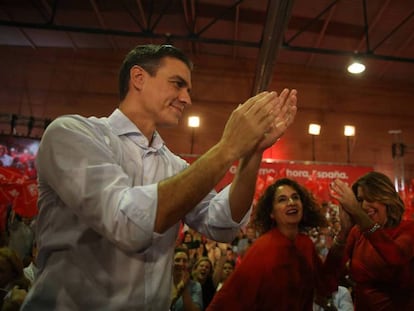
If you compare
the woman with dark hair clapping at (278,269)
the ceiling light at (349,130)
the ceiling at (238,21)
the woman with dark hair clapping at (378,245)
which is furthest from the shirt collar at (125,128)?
the ceiling light at (349,130)

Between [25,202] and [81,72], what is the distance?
4314mm

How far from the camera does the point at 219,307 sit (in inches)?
67.2

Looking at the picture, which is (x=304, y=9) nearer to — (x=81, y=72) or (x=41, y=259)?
(x=81, y=72)

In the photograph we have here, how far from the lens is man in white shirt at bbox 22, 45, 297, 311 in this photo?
0.76 metres

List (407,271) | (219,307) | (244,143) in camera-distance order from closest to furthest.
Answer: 1. (244,143)
2. (219,307)
3. (407,271)

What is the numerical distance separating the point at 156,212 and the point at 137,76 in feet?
1.79

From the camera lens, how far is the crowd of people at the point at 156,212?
770 millimetres

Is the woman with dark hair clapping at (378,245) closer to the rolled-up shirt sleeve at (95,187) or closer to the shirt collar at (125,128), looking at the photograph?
the shirt collar at (125,128)

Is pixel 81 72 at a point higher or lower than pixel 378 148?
higher

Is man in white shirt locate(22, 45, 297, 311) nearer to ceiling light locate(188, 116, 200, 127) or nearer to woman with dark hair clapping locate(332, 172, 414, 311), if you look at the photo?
woman with dark hair clapping locate(332, 172, 414, 311)

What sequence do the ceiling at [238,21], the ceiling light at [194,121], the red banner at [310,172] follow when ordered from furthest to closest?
the ceiling light at [194,121]
the red banner at [310,172]
the ceiling at [238,21]

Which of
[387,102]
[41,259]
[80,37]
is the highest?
[80,37]

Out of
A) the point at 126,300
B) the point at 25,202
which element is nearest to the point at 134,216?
the point at 126,300

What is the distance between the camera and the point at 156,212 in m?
0.75
